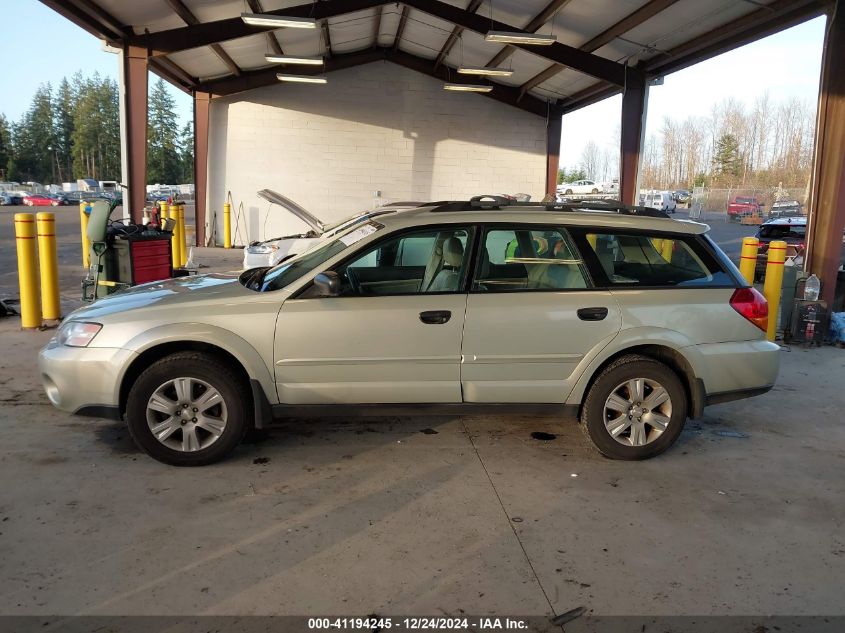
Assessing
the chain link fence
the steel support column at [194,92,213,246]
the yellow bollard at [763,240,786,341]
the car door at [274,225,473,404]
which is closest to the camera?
the car door at [274,225,473,404]

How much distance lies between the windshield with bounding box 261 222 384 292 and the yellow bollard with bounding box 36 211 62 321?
484cm

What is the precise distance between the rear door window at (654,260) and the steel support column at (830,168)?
5.14m

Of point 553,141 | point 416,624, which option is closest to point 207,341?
point 416,624

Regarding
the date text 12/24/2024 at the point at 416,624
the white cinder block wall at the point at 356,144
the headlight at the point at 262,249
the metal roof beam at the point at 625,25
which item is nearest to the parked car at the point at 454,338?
the date text 12/24/2024 at the point at 416,624

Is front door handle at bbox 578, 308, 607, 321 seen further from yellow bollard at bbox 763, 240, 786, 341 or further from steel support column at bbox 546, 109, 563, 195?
steel support column at bbox 546, 109, 563, 195

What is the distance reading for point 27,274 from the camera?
7992 mm

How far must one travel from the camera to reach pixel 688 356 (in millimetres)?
4477

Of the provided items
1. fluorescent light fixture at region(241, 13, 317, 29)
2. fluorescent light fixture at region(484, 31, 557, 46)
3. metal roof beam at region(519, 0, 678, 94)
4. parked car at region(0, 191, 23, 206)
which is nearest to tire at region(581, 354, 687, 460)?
metal roof beam at region(519, 0, 678, 94)

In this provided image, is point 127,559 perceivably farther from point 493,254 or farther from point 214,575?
point 493,254

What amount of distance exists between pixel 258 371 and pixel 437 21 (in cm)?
1335

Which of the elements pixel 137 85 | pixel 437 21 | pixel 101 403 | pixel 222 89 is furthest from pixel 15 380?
pixel 222 89

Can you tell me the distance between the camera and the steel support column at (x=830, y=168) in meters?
8.27

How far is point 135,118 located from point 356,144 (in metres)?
8.11

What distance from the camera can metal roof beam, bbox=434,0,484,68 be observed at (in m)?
13.5
